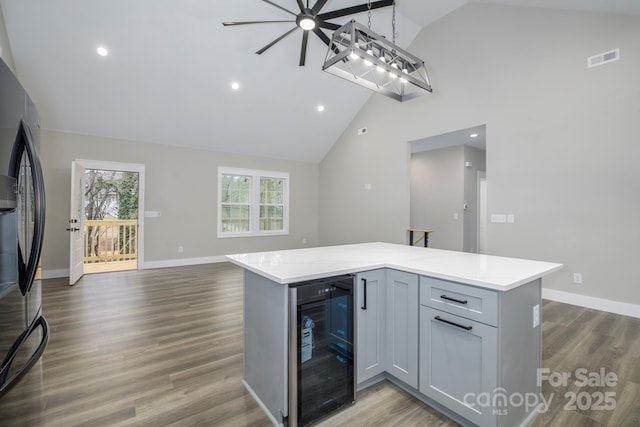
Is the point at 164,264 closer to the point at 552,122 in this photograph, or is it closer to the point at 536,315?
the point at 536,315

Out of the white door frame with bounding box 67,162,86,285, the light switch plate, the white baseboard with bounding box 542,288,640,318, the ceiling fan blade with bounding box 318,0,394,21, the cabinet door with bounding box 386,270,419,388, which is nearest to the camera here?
the cabinet door with bounding box 386,270,419,388

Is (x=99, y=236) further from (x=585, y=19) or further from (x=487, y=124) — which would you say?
(x=585, y=19)

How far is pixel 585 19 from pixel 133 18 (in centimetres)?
568

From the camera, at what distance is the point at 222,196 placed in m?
6.88

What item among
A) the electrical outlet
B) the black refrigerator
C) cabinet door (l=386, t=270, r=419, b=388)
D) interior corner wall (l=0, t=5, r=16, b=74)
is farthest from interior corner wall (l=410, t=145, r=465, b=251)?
interior corner wall (l=0, t=5, r=16, b=74)

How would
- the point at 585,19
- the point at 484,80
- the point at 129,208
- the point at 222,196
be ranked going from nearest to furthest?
1. the point at 585,19
2. the point at 484,80
3. the point at 222,196
4. the point at 129,208

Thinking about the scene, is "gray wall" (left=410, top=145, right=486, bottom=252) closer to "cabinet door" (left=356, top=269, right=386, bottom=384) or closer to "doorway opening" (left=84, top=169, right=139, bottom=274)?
"cabinet door" (left=356, top=269, right=386, bottom=384)

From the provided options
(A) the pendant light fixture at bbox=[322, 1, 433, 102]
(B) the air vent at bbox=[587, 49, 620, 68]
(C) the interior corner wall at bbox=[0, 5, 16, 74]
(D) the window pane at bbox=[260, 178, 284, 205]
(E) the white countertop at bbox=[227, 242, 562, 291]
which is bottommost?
(E) the white countertop at bbox=[227, 242, 562, 291]

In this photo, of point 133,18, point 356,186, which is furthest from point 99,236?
point 356,186

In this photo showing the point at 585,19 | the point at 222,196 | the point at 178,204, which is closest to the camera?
the point at 585,19

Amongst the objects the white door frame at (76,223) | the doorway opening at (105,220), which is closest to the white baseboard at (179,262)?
the doorway opening at (105,220)

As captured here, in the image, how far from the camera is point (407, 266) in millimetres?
1930

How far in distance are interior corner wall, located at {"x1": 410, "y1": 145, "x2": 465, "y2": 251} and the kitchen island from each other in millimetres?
5177

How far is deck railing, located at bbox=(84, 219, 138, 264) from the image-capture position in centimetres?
650
